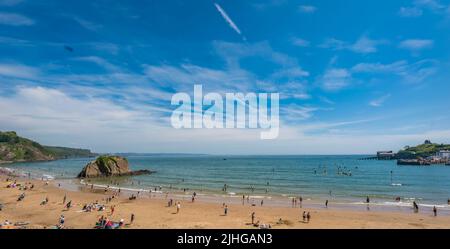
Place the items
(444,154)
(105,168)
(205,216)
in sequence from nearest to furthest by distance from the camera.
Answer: (205,216) → (105,168) → (444,154)

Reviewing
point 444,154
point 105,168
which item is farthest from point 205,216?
point 444,154

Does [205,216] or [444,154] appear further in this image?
[444,154]

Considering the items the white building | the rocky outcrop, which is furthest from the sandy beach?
the white building

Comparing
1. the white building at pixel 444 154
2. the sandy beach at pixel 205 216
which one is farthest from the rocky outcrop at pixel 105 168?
the white building at pixel 444 154

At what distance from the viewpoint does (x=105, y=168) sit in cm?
10288

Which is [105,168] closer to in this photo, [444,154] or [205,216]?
[205,216]

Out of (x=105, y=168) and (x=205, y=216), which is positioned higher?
(x=105, y=168)

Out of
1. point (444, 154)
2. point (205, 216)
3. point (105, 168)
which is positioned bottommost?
point (205, 216)

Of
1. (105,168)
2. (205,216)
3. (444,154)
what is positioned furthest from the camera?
(444,154)

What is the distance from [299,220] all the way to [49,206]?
3459cm
